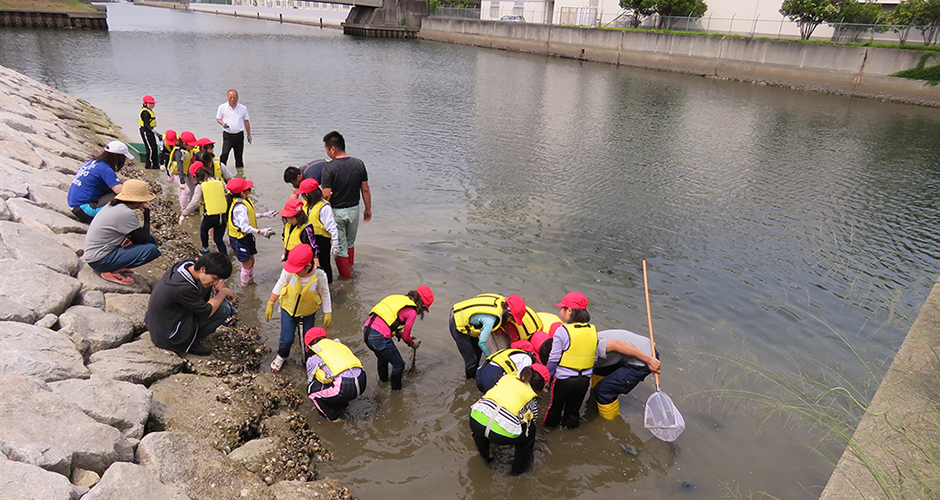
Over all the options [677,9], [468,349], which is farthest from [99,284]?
[677,9]

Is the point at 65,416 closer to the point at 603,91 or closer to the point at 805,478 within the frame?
the point at 805,478

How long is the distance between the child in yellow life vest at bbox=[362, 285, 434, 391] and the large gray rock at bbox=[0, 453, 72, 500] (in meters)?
2.98

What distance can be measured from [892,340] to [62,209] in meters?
13.0

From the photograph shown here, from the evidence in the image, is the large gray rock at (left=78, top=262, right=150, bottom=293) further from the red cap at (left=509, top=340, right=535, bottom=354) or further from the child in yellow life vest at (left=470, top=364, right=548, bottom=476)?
the red cap at (left=509, top=340, right=535, bottom=354)

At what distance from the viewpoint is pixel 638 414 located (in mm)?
6277

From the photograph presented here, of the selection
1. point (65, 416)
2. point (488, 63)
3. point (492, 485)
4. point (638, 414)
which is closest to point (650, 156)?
point (638, 414)

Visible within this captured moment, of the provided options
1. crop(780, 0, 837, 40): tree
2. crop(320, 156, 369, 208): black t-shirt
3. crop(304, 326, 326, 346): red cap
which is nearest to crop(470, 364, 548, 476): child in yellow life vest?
crop(304, 326, 326, 346): red cap

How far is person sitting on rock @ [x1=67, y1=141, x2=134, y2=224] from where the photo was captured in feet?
24.8

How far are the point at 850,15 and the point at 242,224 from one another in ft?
158

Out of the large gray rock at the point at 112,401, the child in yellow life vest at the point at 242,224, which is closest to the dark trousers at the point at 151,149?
the child in yellow life vest at the point at 242,224

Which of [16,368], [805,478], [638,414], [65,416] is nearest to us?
[65,416]

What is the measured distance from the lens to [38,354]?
448cm

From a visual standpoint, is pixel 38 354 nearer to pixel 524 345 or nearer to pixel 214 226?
pixel 214 226

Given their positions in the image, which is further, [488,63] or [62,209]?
[488,63]
